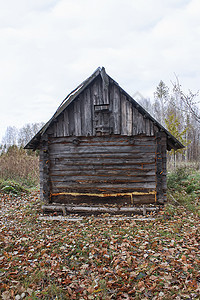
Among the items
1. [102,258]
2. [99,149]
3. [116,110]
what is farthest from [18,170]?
[102,258]

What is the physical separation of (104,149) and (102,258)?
4604mm

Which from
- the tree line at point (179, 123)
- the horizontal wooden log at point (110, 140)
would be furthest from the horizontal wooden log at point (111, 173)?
the tree line at point (179, 123)

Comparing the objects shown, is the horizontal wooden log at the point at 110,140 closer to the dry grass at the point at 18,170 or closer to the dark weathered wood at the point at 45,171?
the dark weathered wood at the point at 45,171

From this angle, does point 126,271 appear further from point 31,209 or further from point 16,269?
point 31,209

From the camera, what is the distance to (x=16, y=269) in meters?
4.87

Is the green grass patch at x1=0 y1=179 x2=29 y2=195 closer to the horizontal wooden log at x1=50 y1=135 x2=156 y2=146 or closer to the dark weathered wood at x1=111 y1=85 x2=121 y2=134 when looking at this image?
the horizontal wooden log at x1=50 y1=135 x2=156 y2=146

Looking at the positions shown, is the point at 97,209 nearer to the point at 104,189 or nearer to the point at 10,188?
the point at 104,189

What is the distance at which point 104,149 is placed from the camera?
29.2 feet

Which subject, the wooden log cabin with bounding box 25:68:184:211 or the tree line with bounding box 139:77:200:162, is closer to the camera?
the wooden log cabin with bounding box 25:68:184:211

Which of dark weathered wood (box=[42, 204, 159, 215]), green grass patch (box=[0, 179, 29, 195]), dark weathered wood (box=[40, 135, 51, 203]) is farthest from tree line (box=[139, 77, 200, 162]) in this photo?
green grass patch (box=[0, 179, 29, 195])

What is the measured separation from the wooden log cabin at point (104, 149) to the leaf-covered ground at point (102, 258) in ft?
3.93

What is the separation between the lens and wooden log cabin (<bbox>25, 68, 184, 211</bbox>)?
8633 mm

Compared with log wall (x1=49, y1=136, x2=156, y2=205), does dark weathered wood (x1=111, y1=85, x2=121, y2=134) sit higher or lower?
higher

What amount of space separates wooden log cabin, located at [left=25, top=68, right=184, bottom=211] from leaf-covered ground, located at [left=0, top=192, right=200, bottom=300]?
3.93 ft
